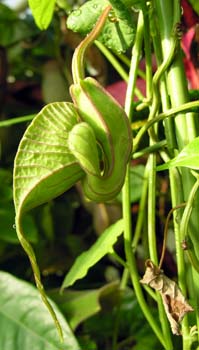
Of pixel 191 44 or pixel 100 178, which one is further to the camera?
pixel 191 44

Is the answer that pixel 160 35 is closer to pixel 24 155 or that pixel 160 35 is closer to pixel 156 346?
pixel 24 155

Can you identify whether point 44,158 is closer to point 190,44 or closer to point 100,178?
point 100,178

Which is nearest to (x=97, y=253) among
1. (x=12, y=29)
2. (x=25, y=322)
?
(x=25, y=322)

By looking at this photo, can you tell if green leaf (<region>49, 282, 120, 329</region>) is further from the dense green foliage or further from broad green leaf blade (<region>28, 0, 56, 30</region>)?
broad green leaf blade (<region>28, 0, 56, 30</region>)

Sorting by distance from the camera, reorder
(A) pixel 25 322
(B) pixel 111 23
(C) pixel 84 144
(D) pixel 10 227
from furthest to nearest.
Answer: (D) pixel 10 227 < (A) pixel 25 322 < (B) pixel 111 23 < (C) pixel 84 144

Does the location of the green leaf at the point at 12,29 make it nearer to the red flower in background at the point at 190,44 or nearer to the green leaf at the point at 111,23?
the red flower in background at the point at 190,44

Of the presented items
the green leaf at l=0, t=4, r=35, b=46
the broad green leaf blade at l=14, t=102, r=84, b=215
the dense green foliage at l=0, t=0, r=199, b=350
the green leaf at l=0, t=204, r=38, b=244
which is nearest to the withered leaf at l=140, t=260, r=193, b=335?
the dense green foliage at l=0, t=0, r=199, b=350

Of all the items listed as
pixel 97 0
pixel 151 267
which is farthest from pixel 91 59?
pixel 151 267
